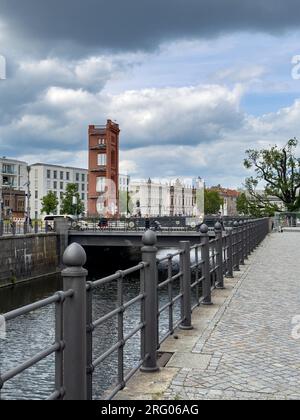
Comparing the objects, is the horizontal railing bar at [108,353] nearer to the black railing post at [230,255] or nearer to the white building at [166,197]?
the black railing post at [230,255]

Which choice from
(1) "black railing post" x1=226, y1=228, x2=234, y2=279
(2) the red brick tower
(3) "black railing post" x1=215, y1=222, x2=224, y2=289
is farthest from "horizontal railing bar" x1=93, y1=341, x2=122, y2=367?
(2) the red brick tower

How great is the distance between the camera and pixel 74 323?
3.66 m

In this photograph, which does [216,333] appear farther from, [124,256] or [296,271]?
[124,256]

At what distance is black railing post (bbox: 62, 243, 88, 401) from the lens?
3.65 meters

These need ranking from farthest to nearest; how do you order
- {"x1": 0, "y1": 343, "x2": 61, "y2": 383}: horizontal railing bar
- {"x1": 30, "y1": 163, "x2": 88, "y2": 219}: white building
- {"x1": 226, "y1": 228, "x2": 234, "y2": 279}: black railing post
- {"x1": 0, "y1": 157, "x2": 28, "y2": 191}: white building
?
{"x1": 30, "y1": 163, "x2": 88, "y2": 219}: white building, {"x1": 0, "y1": 157, "x2": 28, "y2": 191}: white building, {"x1": 226, "y1": 228, "x2": 234, "y2": 279}: black railing post, {"x1": 0, "y1": 343, "x2": 61, "y2": 383}: horizontal railing bar

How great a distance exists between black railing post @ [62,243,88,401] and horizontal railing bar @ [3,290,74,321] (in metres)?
0.08

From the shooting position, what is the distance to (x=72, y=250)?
12.1 ft

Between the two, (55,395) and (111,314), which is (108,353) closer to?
(111,314)

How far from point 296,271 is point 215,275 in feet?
15.5

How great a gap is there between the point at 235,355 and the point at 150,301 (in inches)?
52.0

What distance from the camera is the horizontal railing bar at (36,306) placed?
2965 millimetres

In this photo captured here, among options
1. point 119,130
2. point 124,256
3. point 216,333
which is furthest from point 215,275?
point 119,130

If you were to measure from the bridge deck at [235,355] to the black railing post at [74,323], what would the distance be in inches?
50.1

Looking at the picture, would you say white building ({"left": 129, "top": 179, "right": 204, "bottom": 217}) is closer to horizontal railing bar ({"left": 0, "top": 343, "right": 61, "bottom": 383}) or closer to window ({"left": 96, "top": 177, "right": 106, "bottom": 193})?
window ({"left": 96, "top": 177, "right": 106, "bottom": 193})
